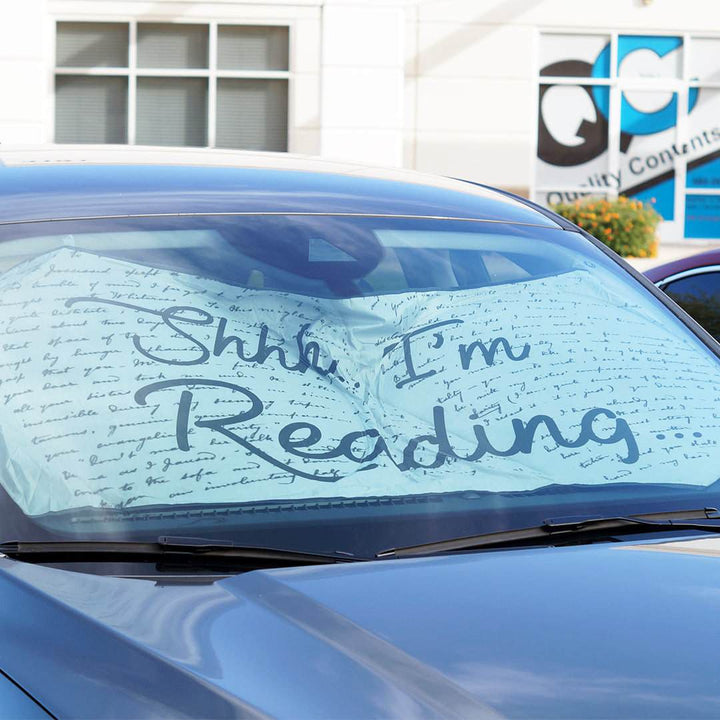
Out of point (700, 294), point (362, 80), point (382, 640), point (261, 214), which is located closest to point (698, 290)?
point (700, 294)

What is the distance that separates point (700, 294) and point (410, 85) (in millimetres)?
13812

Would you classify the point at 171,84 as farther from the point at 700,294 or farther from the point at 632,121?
the point at 700,294

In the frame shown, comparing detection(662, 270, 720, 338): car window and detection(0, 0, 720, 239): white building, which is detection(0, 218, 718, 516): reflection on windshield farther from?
detection(0, 0, 720, 239): white building

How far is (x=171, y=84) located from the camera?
18.2 meters

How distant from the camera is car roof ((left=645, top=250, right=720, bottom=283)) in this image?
517 centimetres

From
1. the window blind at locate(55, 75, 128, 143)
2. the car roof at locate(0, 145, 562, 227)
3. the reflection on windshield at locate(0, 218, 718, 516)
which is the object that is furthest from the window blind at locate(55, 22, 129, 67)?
the reflection on windshield at locate(0, 218, 718, 516)

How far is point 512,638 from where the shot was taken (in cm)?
148

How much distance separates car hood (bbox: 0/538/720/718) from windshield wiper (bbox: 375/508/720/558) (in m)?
0.12

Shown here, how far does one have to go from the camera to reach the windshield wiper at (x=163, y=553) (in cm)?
178

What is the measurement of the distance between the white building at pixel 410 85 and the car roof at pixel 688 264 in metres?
12.1

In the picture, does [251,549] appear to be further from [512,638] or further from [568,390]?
[568,390]

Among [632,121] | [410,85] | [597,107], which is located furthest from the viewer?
[632,121]

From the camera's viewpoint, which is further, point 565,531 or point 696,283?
point 696,283

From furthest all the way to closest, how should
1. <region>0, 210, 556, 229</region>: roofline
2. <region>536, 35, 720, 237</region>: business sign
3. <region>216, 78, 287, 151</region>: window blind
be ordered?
<region>536, 35, 720, 237</region>: business sign < <region>216, 78, 287, 151</region>: window blind < <region>0, 210, 556, 229</region>: roofline
